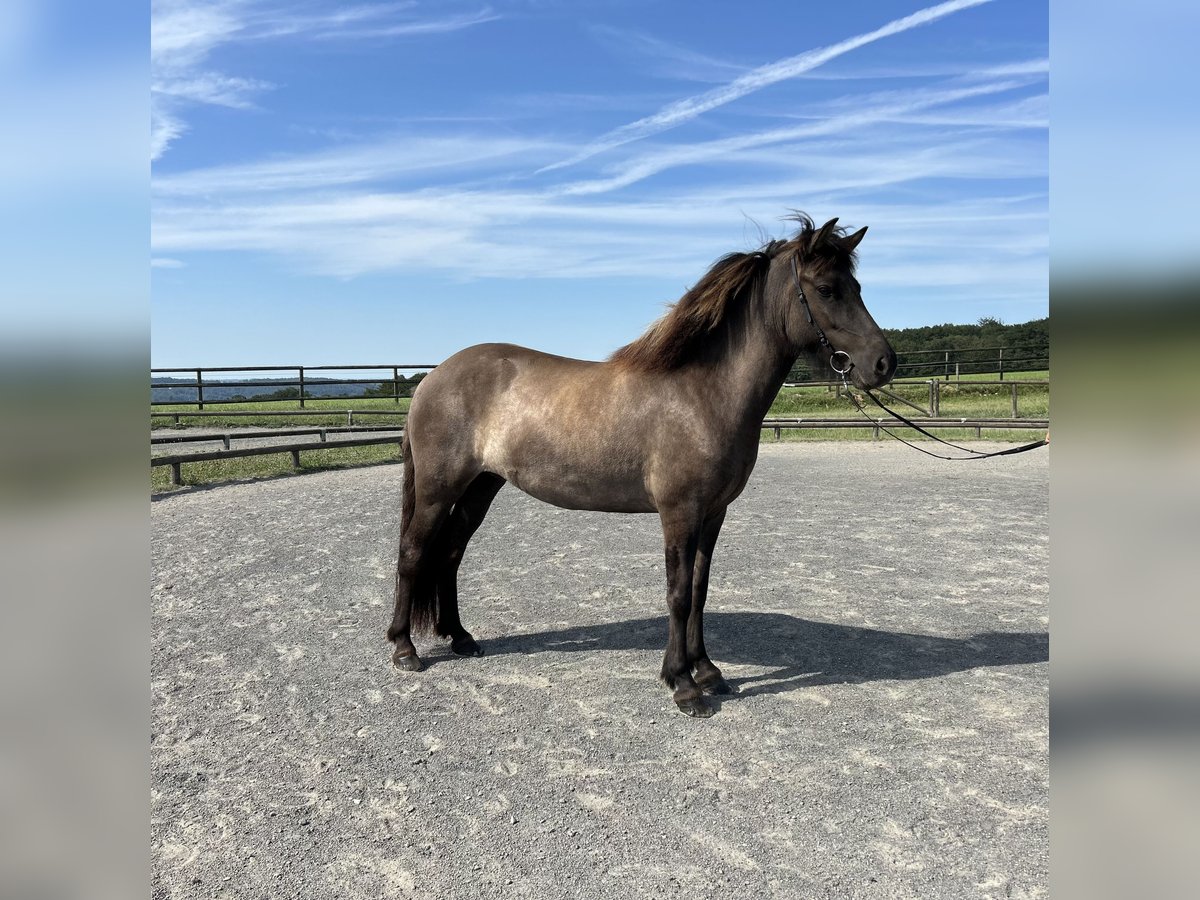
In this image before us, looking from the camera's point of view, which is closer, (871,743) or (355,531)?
(871,743)

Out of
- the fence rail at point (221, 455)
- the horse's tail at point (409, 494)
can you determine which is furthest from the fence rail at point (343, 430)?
the horse's tail at point (409, 494)

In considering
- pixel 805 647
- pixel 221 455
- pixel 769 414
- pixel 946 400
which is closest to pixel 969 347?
pixel 946 400

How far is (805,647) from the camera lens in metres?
4.67

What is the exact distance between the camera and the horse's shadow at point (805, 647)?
4258mm

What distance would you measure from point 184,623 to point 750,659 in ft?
11.8

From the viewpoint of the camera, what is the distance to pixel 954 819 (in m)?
2.85

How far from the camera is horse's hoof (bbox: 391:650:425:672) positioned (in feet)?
14.3

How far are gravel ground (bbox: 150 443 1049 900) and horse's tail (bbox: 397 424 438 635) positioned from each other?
0.21 metres

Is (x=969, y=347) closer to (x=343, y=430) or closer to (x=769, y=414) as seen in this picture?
(x=769, y=414)

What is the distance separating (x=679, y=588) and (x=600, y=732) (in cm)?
82
